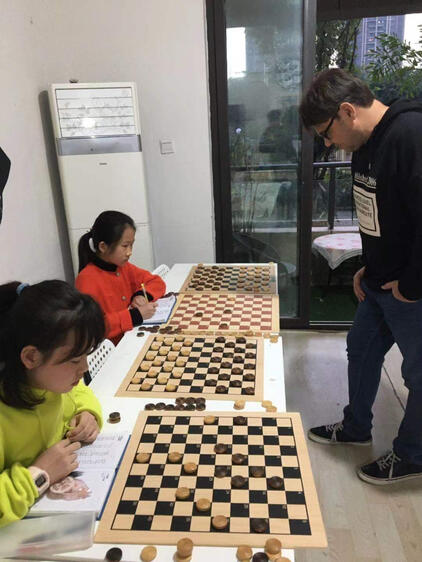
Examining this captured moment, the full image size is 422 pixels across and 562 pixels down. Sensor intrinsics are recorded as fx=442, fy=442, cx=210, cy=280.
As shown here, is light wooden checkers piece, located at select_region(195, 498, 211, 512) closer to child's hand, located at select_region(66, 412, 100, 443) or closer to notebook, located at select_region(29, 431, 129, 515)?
notebook, located at select_region(29, 431, 129, 515)

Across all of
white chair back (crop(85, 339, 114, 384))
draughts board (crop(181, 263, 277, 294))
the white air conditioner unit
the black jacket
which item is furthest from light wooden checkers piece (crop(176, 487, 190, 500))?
the white air conditioner unit

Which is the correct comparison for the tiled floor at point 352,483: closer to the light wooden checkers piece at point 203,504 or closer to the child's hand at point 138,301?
the light wooden checkers piece at point 203,504

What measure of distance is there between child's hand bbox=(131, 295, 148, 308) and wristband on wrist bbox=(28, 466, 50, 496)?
1.06m

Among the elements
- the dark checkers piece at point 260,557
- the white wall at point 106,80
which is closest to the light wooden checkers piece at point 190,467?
the dark checkers piece at point 260,557

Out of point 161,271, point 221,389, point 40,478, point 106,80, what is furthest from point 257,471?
point 106,80

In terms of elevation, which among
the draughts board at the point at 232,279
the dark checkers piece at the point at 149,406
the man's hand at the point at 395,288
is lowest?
the draughts board at the point at 232,279

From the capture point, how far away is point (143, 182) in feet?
9.39

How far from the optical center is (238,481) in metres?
0.94

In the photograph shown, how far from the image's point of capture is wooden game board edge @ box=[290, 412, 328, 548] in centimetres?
82

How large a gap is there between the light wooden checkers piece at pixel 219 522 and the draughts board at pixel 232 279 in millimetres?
1357

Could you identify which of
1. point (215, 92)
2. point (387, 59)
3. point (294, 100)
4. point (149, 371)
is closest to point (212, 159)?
point (215, 92)

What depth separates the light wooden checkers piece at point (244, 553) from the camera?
0.78m

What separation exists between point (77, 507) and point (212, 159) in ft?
8.70

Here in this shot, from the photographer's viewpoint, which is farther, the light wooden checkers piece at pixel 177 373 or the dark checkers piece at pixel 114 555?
the light wooden checkers piece at pixel 177 373
